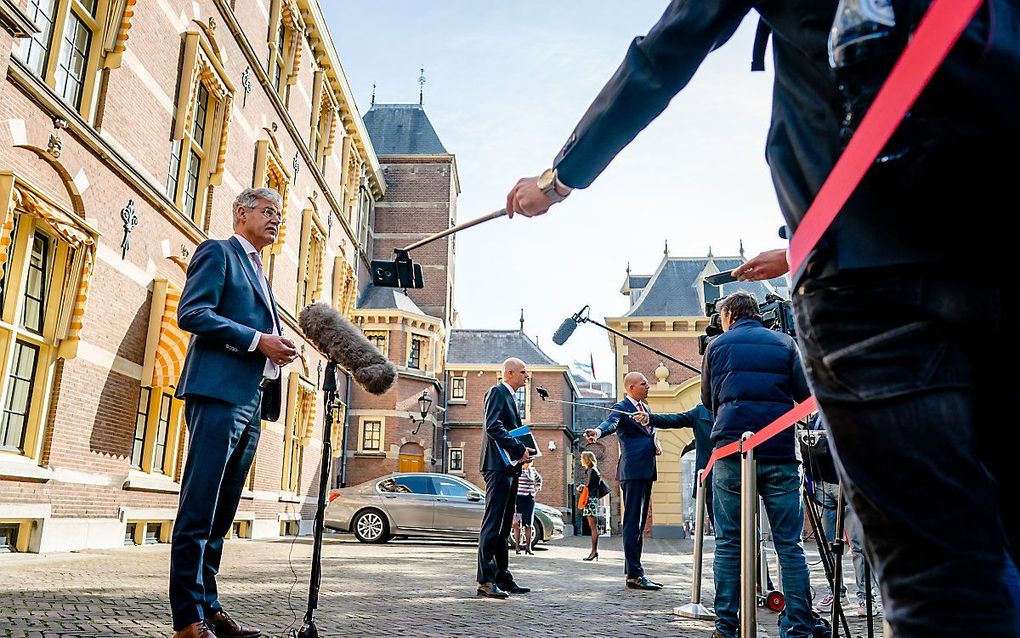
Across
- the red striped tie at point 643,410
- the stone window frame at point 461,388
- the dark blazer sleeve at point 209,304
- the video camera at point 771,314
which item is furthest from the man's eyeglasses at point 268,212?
the stone window frame at point 461,388

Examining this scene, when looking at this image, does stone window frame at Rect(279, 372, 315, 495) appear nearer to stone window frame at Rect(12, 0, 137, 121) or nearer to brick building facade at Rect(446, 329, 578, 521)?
stone window frame at Rect(12, 0, 137, 121)

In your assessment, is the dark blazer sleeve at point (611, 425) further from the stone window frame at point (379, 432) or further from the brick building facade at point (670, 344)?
the stone window frame at point (379, 432)

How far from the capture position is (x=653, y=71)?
157 cm

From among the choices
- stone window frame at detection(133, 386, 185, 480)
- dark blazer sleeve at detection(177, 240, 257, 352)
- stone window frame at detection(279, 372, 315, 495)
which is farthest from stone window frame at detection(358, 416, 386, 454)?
dark blazer sleeve at detection(177, 240, 257, 352)

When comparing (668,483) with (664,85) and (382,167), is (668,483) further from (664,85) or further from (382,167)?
(664,85)

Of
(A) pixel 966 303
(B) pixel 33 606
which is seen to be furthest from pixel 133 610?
(A) pixel 966 303

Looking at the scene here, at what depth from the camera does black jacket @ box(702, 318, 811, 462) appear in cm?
477

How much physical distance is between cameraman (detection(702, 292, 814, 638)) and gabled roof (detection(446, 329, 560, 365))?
35.3 metres

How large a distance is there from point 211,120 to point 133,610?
1190 centimetres

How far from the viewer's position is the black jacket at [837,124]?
1064 mm

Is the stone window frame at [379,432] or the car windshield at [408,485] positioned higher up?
the stone window frame at [379,432]

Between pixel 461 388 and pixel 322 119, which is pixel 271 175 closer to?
pixel 322 119

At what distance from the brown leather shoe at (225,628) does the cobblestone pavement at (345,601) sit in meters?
0.38

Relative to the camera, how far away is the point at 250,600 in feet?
19.3
